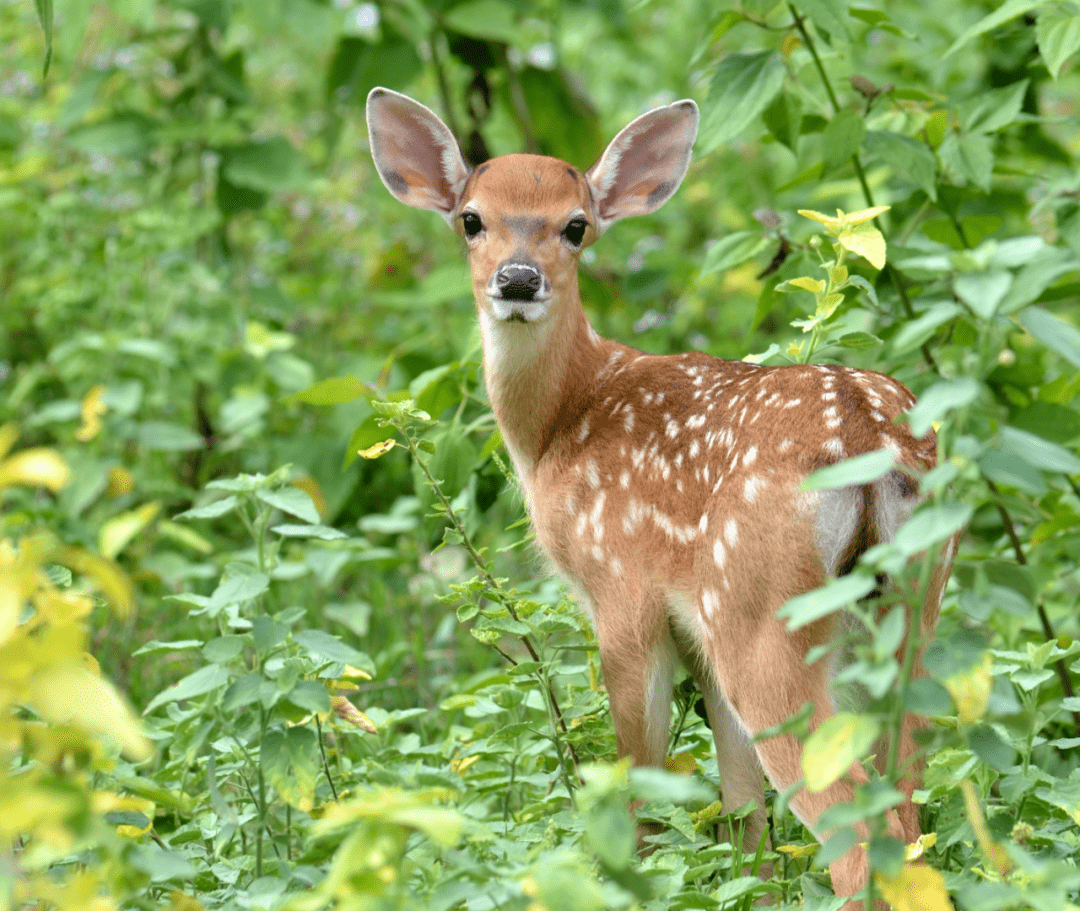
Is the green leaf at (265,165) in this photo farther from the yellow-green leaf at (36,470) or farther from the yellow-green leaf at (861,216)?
the yellow-green leaf at (36,470)

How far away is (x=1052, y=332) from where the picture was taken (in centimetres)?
181

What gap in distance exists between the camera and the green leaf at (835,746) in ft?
5.96

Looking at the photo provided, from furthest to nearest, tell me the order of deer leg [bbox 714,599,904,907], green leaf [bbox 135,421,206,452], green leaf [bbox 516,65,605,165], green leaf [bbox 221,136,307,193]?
1. green leaf [bbox 516,65,605,165]
2. green leaf [bbox 221,136,307,193]
3. green leaf [bbox 135,421,206,452]
4. deer leg [bbox 714,599,904,907]

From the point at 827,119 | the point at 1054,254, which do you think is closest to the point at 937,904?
the point at 1054,254

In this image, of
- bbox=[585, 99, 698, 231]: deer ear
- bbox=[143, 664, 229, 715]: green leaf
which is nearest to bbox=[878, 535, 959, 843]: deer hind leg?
bbox=[143, 664, 229, 715]: green leaf

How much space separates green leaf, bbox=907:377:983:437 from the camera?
1.74m

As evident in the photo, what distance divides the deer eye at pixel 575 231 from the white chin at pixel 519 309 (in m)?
0.29

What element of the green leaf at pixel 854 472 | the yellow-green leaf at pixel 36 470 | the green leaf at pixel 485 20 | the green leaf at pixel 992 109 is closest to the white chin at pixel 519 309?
A: the green leaf at pixel 992 109

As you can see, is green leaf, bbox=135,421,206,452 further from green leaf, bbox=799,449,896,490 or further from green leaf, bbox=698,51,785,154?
green leaf, bbox=799,449,896,490

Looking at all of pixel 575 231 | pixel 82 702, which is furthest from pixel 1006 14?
pixel 82 702

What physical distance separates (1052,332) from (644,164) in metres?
2.23

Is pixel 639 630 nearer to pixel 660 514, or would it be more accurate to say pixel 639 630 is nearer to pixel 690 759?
pixel 660 514

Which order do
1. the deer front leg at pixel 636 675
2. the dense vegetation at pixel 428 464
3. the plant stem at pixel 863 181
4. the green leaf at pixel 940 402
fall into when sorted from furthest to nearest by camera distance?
the plant stem at pixel 863 181 < the deer front leg at pixel 636 675 < the dense vegetation at pixel 428 464 < the green leaf at pixel 940 402

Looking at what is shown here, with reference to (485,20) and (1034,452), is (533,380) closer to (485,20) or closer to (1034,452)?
(1034,452)
